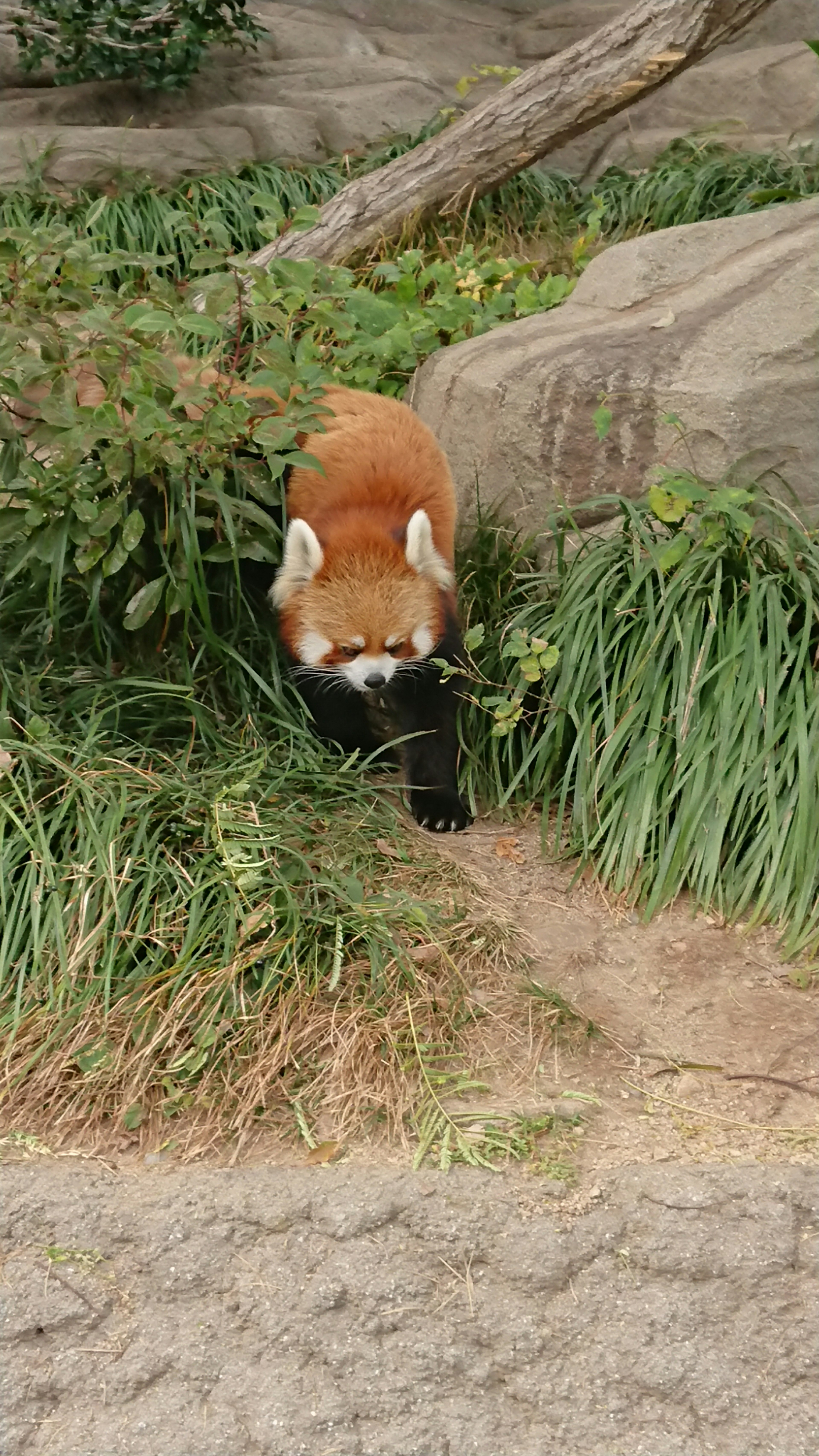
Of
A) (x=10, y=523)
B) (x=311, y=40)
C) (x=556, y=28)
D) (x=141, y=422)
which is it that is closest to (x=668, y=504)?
(x=141, y=422)

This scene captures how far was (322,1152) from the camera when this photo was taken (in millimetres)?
2967

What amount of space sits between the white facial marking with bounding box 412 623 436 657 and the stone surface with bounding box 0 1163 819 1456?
1.70 meters

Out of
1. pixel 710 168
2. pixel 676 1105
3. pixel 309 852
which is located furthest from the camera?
pixel 710 168

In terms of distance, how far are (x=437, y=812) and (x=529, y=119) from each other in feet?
13.6

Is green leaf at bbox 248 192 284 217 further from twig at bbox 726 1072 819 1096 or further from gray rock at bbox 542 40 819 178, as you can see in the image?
gray rock at bbox 542 40 819 178

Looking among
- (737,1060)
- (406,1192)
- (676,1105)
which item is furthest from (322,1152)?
(737,1060)

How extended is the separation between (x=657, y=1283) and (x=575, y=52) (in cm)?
579

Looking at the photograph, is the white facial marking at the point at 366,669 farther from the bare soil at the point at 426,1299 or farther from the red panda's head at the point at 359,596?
the bare soil at the point at 426,1299

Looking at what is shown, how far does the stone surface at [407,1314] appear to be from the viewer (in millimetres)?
2623

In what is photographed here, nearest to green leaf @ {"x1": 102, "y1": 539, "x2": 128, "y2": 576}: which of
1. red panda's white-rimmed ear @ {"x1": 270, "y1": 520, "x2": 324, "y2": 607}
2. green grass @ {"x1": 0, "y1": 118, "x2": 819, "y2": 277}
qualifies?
red panda's white-rimmed ear @ {"x1": 270, "y1": 520, "x2": 324, "y2": 607}

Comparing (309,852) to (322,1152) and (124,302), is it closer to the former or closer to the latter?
(322,1152)

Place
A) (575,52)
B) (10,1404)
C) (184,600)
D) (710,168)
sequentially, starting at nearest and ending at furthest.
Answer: (10,1404), (184,600), (575,52), (710,168)

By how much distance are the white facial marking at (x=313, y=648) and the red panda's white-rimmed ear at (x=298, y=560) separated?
0.14 meters

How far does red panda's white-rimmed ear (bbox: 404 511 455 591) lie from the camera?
389 cm
